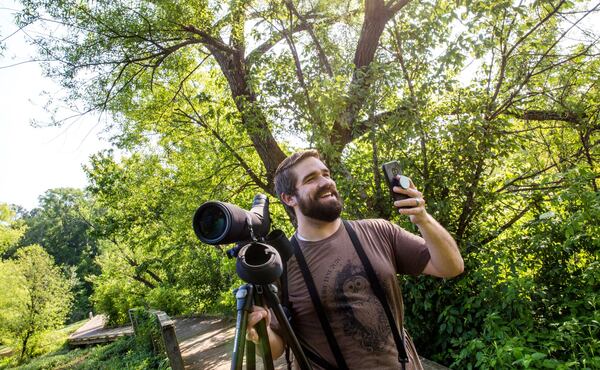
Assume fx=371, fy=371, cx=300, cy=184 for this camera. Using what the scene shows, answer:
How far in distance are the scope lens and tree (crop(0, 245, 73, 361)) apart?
27.8 meters

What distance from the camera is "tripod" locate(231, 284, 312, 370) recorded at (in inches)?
45.4

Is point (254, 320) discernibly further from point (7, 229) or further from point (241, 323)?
point (7, 229)

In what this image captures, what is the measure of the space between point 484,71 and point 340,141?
80.1 inches

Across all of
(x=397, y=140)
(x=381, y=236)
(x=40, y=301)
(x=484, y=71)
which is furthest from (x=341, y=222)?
(x=40, y=301)

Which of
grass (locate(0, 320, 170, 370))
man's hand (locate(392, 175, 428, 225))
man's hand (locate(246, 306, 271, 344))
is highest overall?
man's hand (locate(392, 175, 428, 225))

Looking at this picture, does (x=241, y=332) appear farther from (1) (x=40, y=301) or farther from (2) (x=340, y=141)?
(1) (x=40, y=301)

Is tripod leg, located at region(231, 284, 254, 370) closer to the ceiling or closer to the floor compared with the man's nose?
closer to the floor

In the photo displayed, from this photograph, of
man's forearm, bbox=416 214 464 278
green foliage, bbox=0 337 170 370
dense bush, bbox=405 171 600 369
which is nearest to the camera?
man's forearm, bbox=416 214 464 278

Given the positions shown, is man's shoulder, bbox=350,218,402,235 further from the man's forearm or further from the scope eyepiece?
the scope eyepiece

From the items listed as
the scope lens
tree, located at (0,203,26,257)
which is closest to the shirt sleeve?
the scope lens

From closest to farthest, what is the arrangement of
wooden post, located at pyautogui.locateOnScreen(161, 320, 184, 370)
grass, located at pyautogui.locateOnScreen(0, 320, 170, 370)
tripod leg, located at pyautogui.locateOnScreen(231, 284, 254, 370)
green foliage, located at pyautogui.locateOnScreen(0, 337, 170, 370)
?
tripod leg, located at pyautogui.locateOnScreen(231, 284, 254, 370) < wooden post, located at pyautogui.locateOnScreen(161, 320, 184, 370) < green foliage, located at pyautogui.locateOnScreen(0, 337, 170, 370) < grass, located at pyautogui.locateOnScreen(0, 320, 170, 370)

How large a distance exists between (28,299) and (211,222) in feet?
94.2

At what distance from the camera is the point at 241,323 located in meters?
1.17

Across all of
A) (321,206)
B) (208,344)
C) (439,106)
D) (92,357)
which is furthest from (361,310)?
(92,357)
